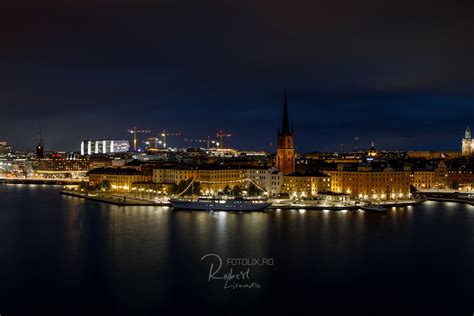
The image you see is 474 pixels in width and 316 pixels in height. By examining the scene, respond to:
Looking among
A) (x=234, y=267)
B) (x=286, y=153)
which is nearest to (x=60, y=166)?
(x=286, y=153)

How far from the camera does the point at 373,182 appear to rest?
63.7ft

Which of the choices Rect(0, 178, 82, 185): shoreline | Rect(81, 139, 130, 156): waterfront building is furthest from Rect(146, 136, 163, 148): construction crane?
Rect(0, 178, 82, 185): shoreline

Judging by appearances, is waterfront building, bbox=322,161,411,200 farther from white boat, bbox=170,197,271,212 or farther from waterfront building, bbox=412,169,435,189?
white boat, bbox=170,197,271,212

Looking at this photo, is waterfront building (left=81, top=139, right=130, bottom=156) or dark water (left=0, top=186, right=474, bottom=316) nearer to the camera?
dark water (left=0, top=186, right=474, bottom=316)

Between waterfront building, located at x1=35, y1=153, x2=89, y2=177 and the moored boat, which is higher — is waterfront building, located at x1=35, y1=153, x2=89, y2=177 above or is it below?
above

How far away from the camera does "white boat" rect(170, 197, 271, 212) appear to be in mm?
16172

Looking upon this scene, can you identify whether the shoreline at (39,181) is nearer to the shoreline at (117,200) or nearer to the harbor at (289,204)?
the shoreline at (117,200)

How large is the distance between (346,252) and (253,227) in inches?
118

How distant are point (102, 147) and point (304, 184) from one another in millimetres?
43168

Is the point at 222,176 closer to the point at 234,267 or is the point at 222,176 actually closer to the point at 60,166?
the point at 234,267

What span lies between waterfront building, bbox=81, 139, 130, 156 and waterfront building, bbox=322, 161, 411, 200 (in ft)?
138

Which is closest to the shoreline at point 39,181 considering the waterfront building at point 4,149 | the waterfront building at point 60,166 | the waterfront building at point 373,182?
the waterfront building at point 60,166

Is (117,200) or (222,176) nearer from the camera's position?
(117,200)

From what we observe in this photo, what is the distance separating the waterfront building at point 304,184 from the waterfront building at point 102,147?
4183 centimetres
